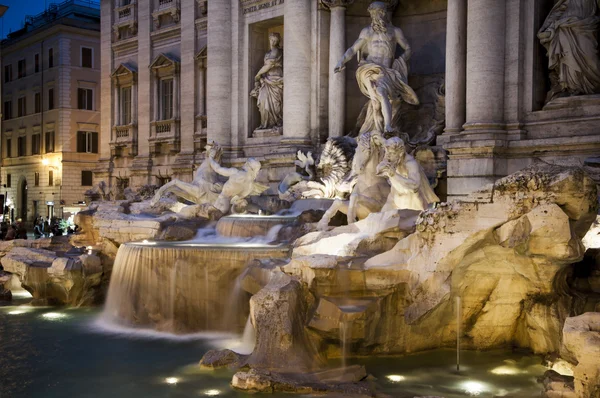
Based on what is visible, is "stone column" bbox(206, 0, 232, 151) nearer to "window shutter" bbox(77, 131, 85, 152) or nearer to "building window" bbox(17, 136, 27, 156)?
"window shutter" bbox(77, 131, 85, 152)

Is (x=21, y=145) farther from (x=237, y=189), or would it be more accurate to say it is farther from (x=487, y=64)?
(x=487, y=64)

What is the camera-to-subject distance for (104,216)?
14047 millimetres

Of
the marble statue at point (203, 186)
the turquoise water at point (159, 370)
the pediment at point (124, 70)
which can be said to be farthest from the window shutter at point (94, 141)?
the turquoise water at point (159, 370)

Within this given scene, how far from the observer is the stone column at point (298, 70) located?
16828 mm

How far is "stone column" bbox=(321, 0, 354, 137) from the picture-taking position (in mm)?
16328

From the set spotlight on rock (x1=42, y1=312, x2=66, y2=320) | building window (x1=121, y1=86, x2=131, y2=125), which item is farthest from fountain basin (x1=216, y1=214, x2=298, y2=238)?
building window (x1=121, y1=86, x2=131, y2=125)

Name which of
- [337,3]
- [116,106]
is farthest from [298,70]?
[116,106]

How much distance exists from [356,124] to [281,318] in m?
8.96

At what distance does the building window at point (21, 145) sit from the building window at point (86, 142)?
16.1ft

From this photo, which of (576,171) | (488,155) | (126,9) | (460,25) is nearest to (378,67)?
(460,25)

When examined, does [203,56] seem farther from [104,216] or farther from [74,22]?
[74,22]

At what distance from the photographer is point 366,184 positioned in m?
11.5

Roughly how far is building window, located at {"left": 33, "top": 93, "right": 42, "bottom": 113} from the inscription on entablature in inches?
906

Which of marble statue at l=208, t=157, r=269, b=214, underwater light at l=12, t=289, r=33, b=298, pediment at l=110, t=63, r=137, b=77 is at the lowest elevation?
underwater light at l=12, t=289, r=33, b=298
